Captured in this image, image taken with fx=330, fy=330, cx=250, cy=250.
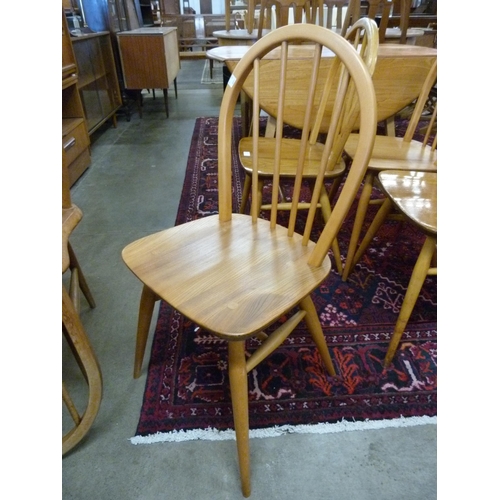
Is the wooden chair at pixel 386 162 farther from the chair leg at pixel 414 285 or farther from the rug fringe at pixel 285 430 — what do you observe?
the rug fringe at pixel 285 430

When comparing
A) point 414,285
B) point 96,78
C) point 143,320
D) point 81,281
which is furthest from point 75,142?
point 414,285

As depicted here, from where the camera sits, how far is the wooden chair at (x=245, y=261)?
639 mm

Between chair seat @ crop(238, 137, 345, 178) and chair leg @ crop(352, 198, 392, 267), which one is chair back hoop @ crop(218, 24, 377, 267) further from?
chair leg @ crop(352, 198, 392, 267)

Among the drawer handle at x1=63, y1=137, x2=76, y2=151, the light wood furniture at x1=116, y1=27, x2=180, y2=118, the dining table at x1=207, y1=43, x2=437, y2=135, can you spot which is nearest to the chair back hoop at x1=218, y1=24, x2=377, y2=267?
the dining table at x1=207, y1=43, x2=437, y2=135

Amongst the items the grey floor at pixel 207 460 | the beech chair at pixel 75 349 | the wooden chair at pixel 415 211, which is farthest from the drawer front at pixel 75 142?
the wooden chair at pixel 415 211

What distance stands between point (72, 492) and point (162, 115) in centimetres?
365

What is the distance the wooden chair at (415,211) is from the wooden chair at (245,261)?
0.27m

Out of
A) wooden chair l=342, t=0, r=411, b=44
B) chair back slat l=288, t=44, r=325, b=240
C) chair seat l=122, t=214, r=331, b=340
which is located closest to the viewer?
chair seat l=122, t=214, r=331, b=340

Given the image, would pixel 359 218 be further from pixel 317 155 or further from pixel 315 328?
pixel 315 328

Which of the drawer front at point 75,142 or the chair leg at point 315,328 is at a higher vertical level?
the drawer front at point 75,142

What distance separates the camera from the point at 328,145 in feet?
2.40

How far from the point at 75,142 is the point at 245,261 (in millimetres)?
1879

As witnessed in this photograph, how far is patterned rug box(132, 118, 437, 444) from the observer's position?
0.93 metres

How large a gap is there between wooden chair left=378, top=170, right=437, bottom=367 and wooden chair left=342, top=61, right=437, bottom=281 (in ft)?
0.55
